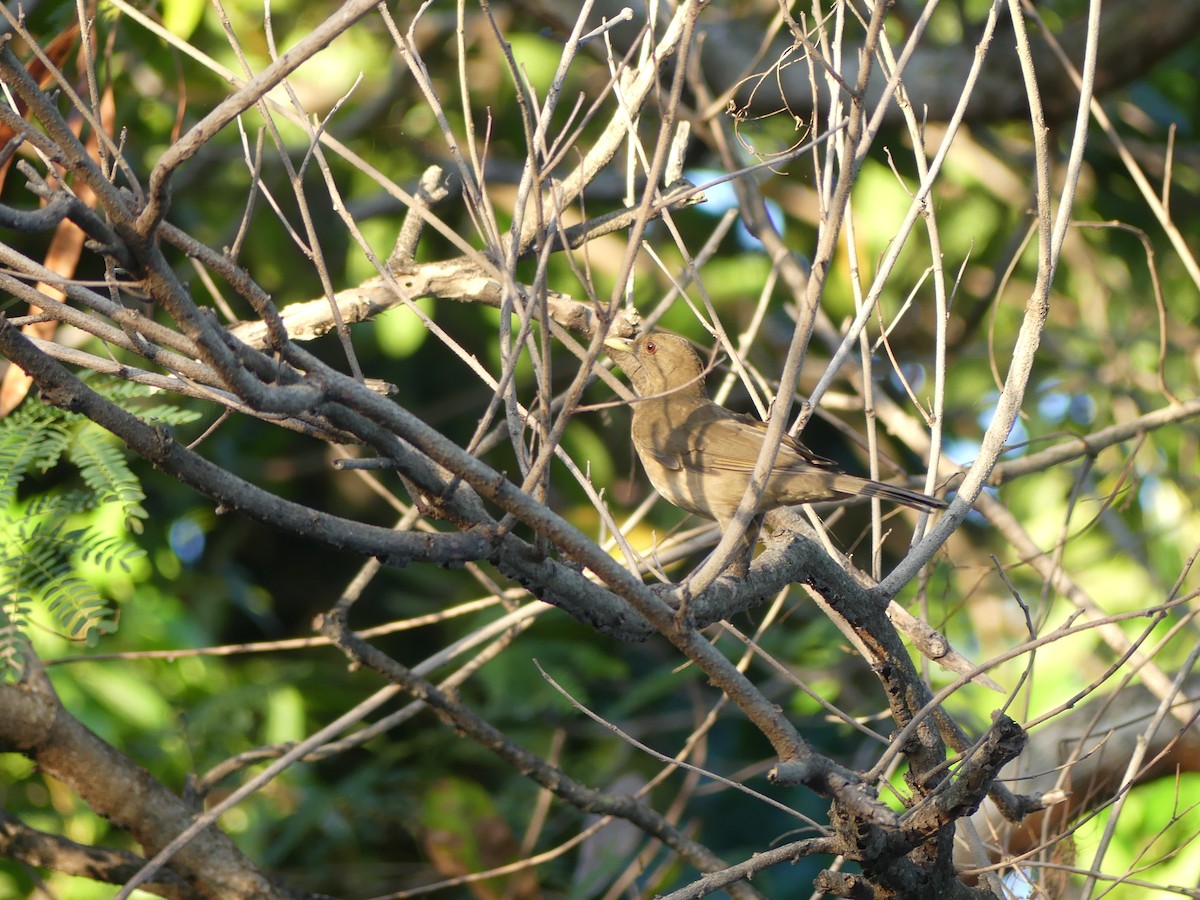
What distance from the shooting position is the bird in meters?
3.74

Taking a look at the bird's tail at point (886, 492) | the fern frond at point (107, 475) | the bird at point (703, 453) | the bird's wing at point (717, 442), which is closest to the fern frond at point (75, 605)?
the fern frond at point (107, 475)

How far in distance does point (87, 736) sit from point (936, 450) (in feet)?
9.09

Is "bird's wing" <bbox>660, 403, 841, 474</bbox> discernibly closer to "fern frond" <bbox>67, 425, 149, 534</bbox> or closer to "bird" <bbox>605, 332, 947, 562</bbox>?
"bird" <bbox>605, 332, 947, 562</bbox>

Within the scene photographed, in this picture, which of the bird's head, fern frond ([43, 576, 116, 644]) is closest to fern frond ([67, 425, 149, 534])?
fern frond ([43, 576, 116, 644])

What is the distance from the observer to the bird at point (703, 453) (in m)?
3.74

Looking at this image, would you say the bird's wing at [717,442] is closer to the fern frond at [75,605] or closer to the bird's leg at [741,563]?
the bird's leg at [741,563]

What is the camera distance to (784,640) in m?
6.47

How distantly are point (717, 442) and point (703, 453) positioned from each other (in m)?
0.12

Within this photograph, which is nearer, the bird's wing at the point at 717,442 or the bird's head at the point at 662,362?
the bird's wing at the point at 717,442

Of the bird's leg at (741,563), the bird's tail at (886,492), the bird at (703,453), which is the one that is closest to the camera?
the bird's leg at (741,563)

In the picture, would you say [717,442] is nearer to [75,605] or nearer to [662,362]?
[662,362]

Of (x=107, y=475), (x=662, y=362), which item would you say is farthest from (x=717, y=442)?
(x=107, y=475)

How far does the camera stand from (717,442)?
4.47 m

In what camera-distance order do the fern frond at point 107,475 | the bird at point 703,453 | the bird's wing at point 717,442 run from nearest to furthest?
the fern frond at point 107,475, the bird at point 703,453, the bird's wing at point 717,442
